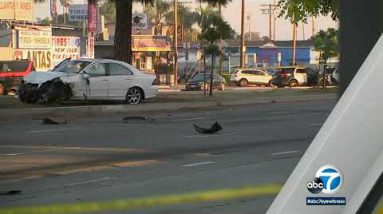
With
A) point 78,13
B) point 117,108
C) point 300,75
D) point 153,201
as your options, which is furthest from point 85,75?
point 78,13

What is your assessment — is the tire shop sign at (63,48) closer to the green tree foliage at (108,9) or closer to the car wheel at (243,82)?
the green tree foliage at (108,9)

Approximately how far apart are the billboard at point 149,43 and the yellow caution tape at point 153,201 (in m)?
49.2

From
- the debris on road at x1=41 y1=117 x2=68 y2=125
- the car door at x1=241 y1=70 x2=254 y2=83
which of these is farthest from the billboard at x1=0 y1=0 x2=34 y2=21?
the debris on road at x1=41 y1=117 x2=68 y2=125

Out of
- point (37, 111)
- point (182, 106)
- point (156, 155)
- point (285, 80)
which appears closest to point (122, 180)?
point (156, 155)

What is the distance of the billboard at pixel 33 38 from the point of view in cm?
4481

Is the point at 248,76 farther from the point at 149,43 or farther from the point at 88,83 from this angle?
the point at 88,83

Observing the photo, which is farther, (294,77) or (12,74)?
(294,77)

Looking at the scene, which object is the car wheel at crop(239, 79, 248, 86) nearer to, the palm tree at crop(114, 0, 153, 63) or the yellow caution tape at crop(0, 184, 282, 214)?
the palm tree at crop(114, 0, 153, 63)

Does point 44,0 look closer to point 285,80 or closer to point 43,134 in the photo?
point 43,134

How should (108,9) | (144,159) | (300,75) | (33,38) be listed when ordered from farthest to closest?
1. (300,75)
2. (33,38)
3. (108,9)
4. (144,159)

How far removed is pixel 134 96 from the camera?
72.0 ft

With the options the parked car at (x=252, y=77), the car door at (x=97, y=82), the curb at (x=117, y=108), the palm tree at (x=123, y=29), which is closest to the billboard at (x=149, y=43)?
the parked car at (x=252, y=77)

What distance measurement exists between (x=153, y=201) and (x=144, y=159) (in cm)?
348

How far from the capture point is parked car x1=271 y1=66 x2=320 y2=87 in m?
49.3
